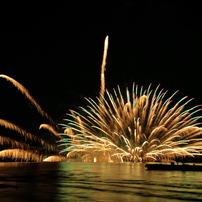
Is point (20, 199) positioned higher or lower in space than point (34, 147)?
lower

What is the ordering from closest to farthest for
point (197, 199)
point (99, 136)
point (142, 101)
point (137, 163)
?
point (197, 199)
point (142, 101)
point (99, 136)
point (137, 163)

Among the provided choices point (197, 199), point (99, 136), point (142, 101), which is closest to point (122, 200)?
point (197, 199)

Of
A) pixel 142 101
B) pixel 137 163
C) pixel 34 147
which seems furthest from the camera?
pixel 137 163

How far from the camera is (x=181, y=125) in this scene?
56.6 meters

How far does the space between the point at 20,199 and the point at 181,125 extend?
3776cm

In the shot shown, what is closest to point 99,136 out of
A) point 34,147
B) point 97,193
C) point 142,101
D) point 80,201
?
point 142,101

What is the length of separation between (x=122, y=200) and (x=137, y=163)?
53140 millimetres

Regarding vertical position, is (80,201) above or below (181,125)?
below

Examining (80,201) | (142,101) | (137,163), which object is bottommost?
(80,201)

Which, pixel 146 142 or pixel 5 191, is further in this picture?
pixel 146 142

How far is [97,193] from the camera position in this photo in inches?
997

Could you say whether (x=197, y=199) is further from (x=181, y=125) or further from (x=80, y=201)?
(x=181, y=125)

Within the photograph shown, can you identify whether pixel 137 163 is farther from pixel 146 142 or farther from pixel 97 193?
pixel 97 193

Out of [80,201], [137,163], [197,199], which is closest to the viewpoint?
[80,201]
